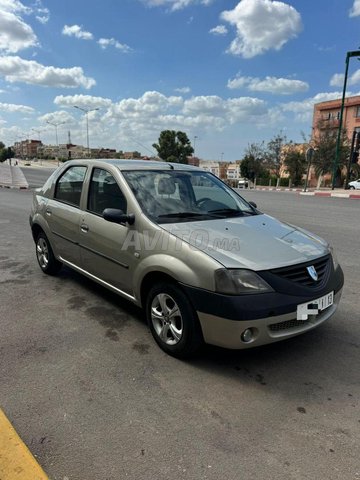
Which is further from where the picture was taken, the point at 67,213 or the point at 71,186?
the point at 71,186

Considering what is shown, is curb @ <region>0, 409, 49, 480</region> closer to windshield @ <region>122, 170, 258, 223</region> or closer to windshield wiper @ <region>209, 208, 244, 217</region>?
windshield @ <region>122, 170, 258, 223</region>

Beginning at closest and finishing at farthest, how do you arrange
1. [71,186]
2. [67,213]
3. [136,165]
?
1. [136,165]
2. [67,213]
3. [71,186]

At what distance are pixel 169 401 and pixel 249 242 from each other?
1378 mm

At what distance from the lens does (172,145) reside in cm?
7294

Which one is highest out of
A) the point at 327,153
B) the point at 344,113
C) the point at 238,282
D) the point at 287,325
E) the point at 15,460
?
the point at 344,113

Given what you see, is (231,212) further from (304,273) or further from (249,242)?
(304,273)

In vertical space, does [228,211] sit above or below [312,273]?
above

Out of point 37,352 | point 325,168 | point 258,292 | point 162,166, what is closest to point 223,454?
point 258,292

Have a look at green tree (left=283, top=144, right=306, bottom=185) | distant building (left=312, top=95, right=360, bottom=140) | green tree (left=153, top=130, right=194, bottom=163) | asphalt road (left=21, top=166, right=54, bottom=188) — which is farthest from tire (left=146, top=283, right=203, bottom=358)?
green tree (left=153, top=130, right=194, bottom=163)

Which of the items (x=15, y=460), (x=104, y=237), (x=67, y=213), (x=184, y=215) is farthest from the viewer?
(x=67, y=213)

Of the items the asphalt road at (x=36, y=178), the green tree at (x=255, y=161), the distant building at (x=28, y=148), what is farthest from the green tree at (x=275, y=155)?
the distant building at (x=28, y=148)

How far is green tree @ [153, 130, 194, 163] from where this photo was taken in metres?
72.6

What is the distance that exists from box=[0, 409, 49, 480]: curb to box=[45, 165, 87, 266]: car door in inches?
90.8

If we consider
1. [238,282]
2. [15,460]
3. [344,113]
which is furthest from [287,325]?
[344,113]
